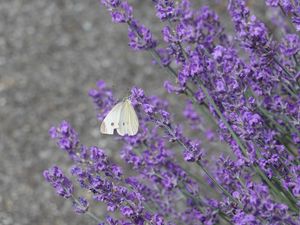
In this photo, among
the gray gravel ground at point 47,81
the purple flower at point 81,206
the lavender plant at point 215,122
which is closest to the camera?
the lavender plant at point 215,122

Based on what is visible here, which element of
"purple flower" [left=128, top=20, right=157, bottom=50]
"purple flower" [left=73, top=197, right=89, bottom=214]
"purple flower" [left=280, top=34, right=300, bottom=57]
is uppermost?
"purple flower" [left=128, top=20, right=157, bottom=50]

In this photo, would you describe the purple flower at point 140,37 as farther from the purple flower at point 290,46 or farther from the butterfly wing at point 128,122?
the purple flower at point 290,46

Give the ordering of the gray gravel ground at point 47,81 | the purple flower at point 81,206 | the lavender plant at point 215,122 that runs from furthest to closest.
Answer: the gray gravel ground at point 47,81, the purple flower at point 81,206, the lavender plant at point 215,122

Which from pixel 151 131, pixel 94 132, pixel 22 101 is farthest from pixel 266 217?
pixel 22 101

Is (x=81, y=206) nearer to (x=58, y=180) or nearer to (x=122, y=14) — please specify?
(x=58, y=180)

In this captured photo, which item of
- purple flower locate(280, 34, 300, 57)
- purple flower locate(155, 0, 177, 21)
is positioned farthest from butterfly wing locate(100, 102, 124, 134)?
purple flower locate(280, 34, 300, 57)

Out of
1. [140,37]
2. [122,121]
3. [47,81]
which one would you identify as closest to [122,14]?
[140,37]

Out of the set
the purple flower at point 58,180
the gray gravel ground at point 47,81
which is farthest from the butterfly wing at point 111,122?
the gray gravel ground at point 47,81

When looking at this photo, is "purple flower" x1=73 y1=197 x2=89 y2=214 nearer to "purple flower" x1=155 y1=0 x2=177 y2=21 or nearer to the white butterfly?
the white butterfly

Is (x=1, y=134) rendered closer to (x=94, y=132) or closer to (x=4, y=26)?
(x=94, y=132)
